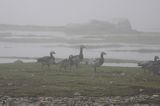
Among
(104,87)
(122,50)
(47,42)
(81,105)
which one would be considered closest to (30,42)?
(47,42)

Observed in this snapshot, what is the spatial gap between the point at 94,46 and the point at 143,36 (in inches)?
546

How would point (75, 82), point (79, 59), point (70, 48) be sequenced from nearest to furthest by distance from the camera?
point (75, 82), point (79, 59), point (70, 48)

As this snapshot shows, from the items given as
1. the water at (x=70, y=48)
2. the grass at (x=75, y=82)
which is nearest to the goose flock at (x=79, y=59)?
the grass at (x=75, y=82)

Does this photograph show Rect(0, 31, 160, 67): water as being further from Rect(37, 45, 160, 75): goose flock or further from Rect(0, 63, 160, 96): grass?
Rect(0, 63, 160, 96): grass

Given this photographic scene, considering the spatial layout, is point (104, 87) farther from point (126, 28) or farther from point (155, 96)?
point (126, 28)

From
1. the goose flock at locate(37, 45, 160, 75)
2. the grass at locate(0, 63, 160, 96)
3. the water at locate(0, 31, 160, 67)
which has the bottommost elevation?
the grass at locate(0, 63, 160, 96)

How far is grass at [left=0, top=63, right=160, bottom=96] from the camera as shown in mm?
21750

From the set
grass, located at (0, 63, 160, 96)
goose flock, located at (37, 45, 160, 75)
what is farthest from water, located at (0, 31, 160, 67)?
grass, located at (0, 63, 160, 96)

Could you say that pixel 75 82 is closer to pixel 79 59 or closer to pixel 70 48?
pixel 79 59

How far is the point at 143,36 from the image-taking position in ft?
215

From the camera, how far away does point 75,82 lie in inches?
971

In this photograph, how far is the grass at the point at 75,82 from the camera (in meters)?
21.8

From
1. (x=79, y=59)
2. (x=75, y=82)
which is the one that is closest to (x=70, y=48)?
(x=79, y=59)

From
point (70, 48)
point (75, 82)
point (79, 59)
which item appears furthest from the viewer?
point (70, 48)
